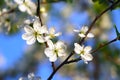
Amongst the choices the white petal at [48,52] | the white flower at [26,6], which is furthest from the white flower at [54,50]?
the white flower at [26,6]

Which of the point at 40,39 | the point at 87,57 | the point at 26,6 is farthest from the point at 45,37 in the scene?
the point at 26,6

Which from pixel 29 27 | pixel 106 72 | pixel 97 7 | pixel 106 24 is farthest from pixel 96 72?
pixel 29 27

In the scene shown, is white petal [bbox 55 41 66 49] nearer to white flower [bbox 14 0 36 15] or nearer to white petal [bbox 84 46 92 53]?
white petal [bbox 84 46 92 53]

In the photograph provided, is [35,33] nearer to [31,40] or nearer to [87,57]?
[31,40]

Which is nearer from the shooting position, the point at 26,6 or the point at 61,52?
the point at 61,52

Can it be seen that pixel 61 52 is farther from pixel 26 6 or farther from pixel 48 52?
pixel 26 6

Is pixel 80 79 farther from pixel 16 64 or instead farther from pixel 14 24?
pixel 14 24
